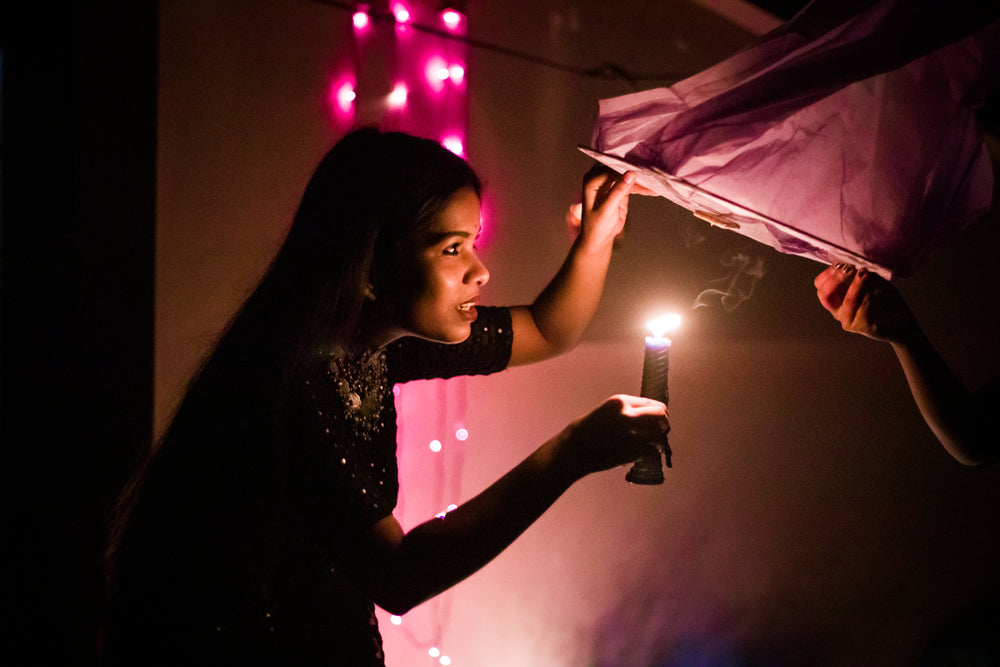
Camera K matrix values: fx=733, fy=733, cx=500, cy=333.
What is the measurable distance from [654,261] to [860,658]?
207 cm

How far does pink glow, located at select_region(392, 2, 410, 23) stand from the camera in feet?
8.13

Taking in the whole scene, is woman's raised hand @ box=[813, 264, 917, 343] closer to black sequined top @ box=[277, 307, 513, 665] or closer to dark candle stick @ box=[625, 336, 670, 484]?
dark candle stick @ box=[625, 336, 670, 484]

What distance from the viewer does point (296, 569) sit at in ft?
5.16

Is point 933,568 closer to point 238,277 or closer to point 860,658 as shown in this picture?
point 860,658

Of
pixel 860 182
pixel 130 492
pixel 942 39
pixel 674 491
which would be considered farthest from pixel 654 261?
pixel 130 492

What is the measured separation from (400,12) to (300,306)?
141 cm

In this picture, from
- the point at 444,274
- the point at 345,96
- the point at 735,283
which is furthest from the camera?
the point at 735,283

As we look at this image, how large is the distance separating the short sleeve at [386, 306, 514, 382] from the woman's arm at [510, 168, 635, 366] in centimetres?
7

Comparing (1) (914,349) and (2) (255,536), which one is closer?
(2) (255,536)

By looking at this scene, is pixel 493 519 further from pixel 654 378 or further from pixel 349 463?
pixel 654 378

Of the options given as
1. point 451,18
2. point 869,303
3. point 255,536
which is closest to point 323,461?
point 255,536

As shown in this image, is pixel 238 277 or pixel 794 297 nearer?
pixel 238 277

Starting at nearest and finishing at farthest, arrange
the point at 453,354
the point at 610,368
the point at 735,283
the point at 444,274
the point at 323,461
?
the point at 323,461 → the point at 444,274 → the point at 453,354 → the point at 610,368 → the point at 735,283

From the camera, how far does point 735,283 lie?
3.16 m
